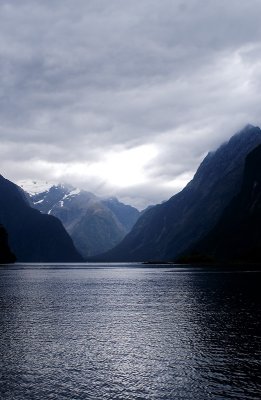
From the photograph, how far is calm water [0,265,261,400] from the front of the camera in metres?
32.5

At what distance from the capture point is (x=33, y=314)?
68.9 metres

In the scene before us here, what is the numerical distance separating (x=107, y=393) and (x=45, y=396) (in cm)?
431

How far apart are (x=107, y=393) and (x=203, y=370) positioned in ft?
31.4

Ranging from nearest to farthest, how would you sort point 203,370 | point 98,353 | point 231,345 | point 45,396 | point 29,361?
1. point 45,396
2. point 203,370
3. point 29,361
4. point 98,353
5. point 231,345

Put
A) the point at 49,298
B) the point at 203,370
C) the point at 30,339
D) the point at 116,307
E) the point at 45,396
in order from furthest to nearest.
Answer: the point at 49,298 → the point at 116,307 → the point at 30,339 → the point at 203,370 → the point at 45,396

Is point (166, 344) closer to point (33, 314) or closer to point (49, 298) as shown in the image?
point (33, 314)

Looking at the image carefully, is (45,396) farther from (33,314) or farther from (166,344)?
(33,314)

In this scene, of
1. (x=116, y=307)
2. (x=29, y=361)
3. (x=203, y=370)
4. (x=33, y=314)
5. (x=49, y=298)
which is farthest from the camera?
(x=49, y=298)

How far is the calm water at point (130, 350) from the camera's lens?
3253cm

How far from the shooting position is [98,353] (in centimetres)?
4372

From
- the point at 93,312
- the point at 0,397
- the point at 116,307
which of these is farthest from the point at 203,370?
the point at 116,307

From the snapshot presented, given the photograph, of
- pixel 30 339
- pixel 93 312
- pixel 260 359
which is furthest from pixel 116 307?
pixel 260 359

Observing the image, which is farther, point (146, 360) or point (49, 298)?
point (49, 298)

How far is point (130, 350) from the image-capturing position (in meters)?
45.3
